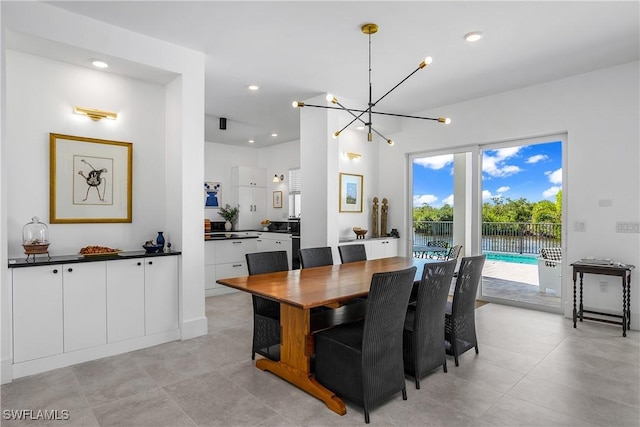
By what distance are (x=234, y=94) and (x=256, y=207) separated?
3583 millimetres

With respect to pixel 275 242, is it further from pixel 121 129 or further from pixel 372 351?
pixel 372 351

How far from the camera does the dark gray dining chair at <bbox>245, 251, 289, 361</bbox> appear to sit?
3111 millimetres

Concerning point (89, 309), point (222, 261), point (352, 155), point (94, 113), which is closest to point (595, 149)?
point (352, 155)

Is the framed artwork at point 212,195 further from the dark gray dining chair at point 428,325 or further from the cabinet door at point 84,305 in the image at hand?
the dark gray dining chair at point 428,325

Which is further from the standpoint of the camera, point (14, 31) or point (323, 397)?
point (14, 31)

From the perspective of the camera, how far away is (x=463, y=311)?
3.18 metres

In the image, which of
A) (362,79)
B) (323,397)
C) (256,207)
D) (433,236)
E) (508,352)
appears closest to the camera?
(323,397)

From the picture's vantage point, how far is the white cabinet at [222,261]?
5660 millimetres

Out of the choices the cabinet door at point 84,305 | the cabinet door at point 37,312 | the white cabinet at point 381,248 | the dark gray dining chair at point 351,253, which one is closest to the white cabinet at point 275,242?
the white cabinet at point 381,248

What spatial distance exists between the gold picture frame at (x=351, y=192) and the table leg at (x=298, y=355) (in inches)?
133

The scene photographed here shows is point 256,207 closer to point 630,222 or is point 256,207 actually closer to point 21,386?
point 21,386

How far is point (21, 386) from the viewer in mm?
2725

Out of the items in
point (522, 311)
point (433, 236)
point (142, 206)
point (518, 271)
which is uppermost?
point (142, 206)

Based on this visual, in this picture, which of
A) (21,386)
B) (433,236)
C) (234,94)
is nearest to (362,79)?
(234,94)
